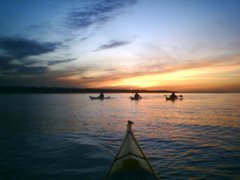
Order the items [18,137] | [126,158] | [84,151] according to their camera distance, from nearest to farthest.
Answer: [126,158] → [84,151] → [18,137]

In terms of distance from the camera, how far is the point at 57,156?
14688mm

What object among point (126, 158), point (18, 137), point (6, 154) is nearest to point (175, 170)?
point (126, 158)

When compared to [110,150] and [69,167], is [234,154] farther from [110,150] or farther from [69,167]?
[69,167]

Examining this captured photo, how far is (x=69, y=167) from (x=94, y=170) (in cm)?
155

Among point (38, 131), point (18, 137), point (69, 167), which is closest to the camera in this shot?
point (69, 167)

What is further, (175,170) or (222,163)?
(222,163)

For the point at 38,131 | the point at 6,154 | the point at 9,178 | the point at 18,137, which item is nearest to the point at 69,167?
the point at 9,178

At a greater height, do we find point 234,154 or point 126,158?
point 126,158

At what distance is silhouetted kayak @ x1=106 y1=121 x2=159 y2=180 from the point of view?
32.7ft

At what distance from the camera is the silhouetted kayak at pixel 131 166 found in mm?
9969

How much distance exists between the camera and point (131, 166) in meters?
10.4

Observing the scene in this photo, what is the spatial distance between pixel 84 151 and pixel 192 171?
25.2ft

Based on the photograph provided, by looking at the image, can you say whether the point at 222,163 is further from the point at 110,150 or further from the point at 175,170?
the point at 110,150

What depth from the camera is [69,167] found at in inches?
496
